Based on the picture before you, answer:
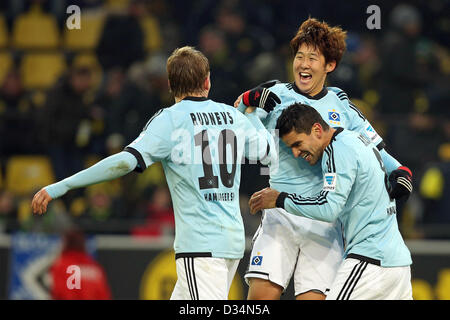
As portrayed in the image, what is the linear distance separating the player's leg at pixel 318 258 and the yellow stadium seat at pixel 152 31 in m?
7.22

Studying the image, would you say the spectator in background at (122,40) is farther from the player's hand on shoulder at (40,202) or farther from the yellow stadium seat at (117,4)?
the player's hand on shoulder at (40,202)

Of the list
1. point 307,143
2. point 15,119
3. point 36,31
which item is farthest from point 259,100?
point 36,31

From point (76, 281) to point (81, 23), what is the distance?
490cm

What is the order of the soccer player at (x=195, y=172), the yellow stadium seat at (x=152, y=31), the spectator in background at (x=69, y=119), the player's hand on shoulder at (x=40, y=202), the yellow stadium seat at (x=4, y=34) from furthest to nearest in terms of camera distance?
the yellow stadium seat at (x=4, y=34) → the yellow stadium seat at (x=152, y=31) → the spectator in background at (x=69, y=119) → the soccer player at (x=195, y=172) → the player's hand on shoulder at (x=40, y=202)

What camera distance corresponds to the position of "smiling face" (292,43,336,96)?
18.0 ft

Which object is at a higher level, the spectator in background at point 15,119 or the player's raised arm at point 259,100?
the player's raised arm at point 259,100

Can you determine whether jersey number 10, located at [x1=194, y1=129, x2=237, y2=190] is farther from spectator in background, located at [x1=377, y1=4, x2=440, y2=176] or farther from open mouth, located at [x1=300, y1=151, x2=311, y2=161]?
spectator in background, located at [x1=377, y1=4, x2=440, y2=176]

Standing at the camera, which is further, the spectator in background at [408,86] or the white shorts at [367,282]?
the spectator in background at [408,86]

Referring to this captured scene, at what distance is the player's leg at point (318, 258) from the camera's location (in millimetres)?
5434

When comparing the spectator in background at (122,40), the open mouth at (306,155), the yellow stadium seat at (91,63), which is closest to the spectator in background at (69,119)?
the yellow stadium seat at (91,63)

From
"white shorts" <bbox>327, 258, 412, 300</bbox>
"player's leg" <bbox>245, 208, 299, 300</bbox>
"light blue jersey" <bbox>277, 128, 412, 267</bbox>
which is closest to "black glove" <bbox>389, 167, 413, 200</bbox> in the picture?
"light blue jersey" <bbox>277, 128, 412, 267</bbox>

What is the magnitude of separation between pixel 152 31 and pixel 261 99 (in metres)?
7.30

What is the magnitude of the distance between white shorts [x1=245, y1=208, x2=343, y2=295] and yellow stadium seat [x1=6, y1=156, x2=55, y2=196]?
20.6 ft

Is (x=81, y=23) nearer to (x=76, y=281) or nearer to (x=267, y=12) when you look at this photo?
(x=267, y=12)
